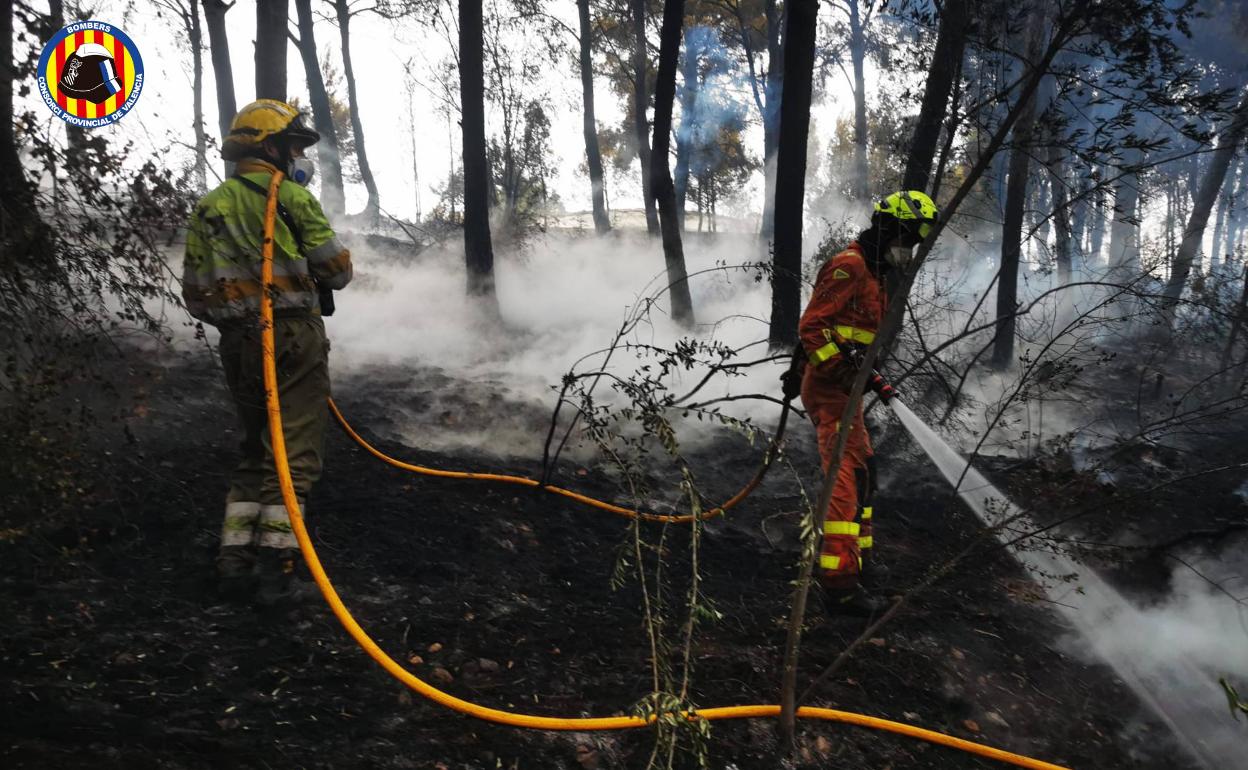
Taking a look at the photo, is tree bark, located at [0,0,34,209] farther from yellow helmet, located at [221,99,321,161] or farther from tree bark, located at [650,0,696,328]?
tree bark, located at [650,0,696,328]

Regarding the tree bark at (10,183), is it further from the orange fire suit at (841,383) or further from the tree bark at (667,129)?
the tree bark at (667,129)

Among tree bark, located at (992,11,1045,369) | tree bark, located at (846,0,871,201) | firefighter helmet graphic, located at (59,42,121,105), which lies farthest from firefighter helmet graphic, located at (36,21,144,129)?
tree bark, located at (846,0,871,201)

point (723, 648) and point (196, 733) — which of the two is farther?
point (723, 648)

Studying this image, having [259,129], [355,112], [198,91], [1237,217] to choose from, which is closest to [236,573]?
[259,129]

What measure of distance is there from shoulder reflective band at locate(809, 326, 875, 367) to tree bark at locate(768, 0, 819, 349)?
10.4ft

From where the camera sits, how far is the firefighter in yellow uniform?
3166 millimetres

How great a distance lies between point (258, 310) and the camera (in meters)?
3.24

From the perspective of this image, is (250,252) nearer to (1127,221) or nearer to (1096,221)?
(1127,221)

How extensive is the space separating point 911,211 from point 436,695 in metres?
3.00

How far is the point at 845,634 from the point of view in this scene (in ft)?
12.0

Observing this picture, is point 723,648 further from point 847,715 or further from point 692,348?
point 692,348

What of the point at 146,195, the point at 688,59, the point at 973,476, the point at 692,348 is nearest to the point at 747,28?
the point at 688,59

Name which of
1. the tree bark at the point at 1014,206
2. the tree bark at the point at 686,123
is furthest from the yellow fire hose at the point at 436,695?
the tree bark at the point at 686,123

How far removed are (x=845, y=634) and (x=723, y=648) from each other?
0.68m
